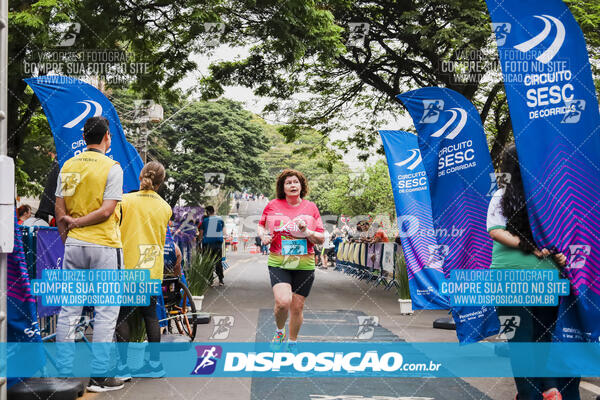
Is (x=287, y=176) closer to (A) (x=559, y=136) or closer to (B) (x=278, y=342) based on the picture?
(B) (x=278, y=342)

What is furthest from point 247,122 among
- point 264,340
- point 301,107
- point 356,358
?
point 356,358

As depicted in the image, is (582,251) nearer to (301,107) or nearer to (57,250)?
(57,250)

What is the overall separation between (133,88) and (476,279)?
12146mm

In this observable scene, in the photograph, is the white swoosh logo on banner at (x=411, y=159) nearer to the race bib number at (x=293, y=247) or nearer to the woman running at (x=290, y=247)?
the woman running at (x=290, y=247)

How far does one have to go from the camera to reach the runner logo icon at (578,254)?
→ 464cm

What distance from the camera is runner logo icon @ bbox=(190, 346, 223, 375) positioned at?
17.5 ft

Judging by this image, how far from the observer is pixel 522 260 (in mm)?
4574

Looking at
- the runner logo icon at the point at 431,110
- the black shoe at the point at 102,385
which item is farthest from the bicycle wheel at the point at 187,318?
the runner logo icon at the point at 431,110

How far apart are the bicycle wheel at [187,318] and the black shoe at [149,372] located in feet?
3.86

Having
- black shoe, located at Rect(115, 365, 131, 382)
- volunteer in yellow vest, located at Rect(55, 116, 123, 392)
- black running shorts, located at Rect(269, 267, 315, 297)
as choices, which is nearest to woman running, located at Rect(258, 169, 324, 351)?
Result: black running shorts, located at Rect(269, 267, 315, 297)

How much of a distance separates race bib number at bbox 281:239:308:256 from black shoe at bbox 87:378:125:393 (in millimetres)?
1931

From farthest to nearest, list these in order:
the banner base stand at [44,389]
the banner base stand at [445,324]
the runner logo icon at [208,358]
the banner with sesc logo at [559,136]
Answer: the banner base stand at [445,324] → the runner logo icon at [208,358] → the banner with sesc logo at [559,136] → the banner base stand at [44,389]

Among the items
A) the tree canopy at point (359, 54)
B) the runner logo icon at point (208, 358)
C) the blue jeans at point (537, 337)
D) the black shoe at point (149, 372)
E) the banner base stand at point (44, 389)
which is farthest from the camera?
the tree canopy at point (359, 54)

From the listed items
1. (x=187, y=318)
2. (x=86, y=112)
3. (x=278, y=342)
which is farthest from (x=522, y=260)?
(x=86, y=112)
